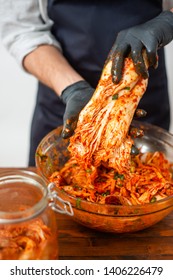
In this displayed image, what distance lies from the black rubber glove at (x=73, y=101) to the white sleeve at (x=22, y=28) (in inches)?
12.8

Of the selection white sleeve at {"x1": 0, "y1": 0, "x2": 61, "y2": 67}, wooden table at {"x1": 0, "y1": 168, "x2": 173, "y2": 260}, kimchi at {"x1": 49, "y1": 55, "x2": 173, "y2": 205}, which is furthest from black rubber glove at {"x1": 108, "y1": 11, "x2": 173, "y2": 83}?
white sleeve at {"x1": 0, "y1": 0, "x2": 61, "y2": 67}

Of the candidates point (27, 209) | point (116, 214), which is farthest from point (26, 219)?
point (116, 214)

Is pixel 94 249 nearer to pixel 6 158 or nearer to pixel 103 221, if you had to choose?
pixel 103 221

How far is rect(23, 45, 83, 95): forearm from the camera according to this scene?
1.78 metres

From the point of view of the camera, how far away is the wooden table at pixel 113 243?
120 cm

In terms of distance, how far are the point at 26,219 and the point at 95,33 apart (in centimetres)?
116

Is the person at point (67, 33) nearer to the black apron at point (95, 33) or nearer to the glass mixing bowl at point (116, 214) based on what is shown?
the black apron at point (95, 33)

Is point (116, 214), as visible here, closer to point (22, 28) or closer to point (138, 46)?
point (138, 46)

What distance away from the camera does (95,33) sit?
6.06 feet

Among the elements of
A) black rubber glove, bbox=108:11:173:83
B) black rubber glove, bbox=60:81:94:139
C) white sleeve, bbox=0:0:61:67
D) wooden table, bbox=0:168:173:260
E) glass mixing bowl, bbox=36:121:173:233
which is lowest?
wooden table, bbox=0:168:173:260

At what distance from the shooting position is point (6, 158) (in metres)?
3.14

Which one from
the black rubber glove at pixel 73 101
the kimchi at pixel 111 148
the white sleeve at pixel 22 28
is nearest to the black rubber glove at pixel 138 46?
the kimchi at pixel 111 148

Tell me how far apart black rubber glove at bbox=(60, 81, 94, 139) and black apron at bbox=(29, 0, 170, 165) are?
29 centimetres

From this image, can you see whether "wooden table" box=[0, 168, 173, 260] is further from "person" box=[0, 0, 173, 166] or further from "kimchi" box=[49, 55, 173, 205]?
"person" box=[0, 0, 173, 166]
